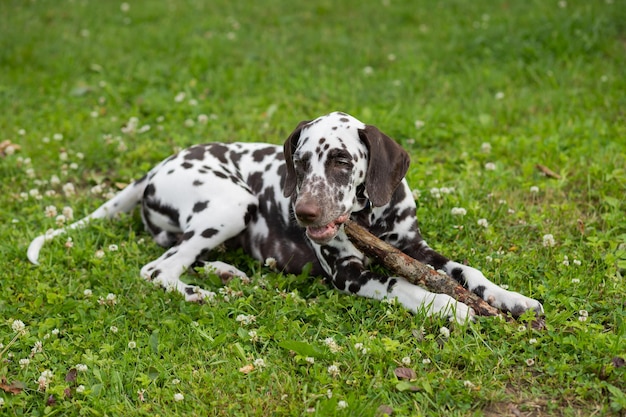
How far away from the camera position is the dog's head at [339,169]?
15.0 ft

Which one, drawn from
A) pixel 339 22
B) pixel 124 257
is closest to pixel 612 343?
pixel 124 257

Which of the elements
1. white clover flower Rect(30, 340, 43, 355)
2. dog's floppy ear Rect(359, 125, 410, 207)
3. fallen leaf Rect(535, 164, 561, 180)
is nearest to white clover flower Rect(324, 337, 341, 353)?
dog's floppy ear Rect(359, 125, 410, 207)

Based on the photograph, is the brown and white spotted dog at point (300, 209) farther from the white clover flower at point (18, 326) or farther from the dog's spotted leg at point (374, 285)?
the white clover flower at point (18, 326)

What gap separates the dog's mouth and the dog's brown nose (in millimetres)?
144

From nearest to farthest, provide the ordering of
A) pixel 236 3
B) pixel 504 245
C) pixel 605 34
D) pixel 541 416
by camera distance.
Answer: pixel 541 416, pixel 504 245, pixel 605 34, pixel 236 3

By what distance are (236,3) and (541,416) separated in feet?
32.1

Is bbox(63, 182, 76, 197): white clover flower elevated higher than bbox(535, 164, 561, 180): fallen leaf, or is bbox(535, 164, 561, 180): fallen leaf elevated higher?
bbox(535, 164, 561, 180): fallen leaf

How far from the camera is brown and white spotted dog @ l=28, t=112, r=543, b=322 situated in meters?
4.63

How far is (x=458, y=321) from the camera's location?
4.35 m

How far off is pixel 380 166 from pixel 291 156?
639 mm

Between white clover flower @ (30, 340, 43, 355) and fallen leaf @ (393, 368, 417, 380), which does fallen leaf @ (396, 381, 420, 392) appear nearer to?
fallen leaf @ (393, 368, 417, 380)

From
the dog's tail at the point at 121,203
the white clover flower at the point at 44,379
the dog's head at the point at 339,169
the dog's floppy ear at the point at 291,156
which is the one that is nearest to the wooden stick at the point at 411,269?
the dog's head at the point at 339,169

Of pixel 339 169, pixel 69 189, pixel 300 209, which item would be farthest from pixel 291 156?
pixel 69 189

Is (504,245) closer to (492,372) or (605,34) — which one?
(492,372)
